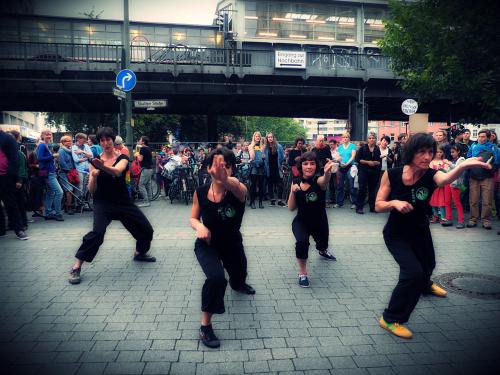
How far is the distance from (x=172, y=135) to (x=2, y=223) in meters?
37.7

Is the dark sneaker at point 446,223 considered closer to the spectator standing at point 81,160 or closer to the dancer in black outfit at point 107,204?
the dancer in black outfit at point 107,204

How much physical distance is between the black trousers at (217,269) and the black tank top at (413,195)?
1630 mm

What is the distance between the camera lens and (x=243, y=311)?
14.0ft

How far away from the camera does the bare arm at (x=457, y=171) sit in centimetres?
355

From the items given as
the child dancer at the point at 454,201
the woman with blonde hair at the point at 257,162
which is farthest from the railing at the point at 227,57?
the child dancer at the point at 454,201

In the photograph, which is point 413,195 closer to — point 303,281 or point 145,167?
point 303,281

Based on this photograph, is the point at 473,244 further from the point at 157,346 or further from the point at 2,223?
the point at 2,223

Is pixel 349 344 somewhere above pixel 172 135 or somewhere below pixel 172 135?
below

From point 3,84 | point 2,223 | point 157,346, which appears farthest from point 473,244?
point 3,84

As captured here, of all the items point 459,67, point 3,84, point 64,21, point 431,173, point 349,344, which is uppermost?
point 64,21

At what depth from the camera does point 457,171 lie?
3.64 meters

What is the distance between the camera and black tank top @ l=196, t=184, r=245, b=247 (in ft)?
12.5

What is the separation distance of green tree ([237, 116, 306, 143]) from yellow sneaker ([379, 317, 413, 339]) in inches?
2195

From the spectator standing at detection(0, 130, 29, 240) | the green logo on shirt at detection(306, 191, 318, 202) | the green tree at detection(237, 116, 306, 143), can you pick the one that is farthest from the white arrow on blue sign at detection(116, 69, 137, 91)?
the green tree at detection(237, 116, 306, 143)
